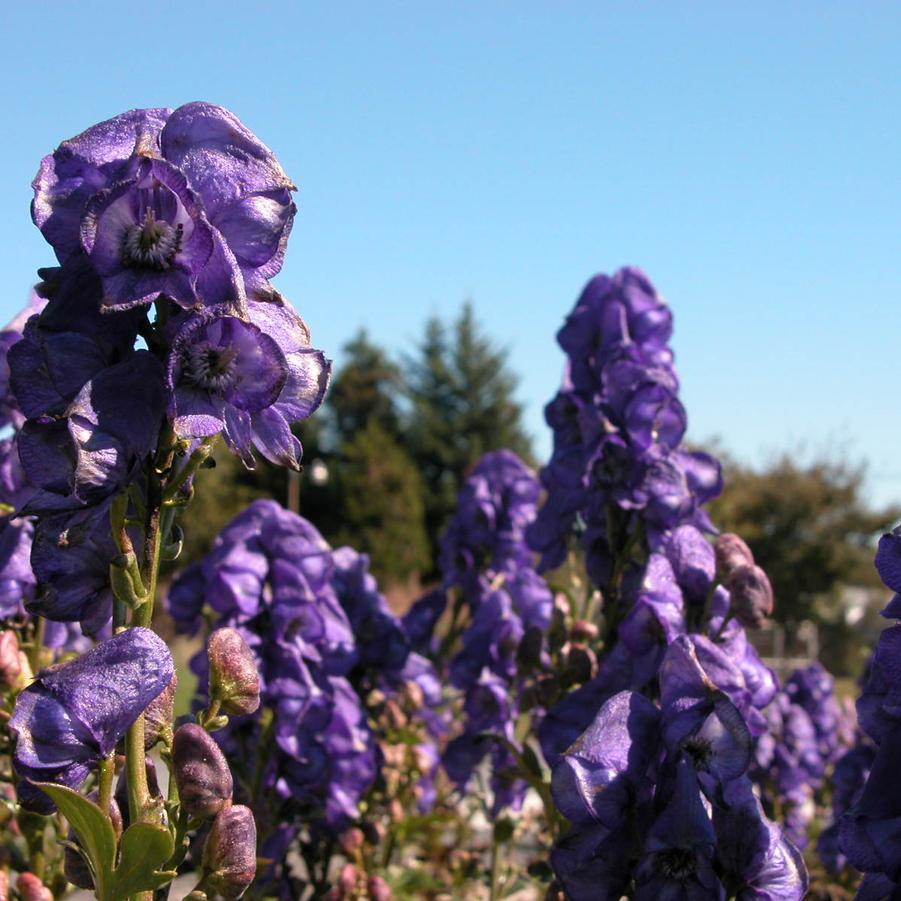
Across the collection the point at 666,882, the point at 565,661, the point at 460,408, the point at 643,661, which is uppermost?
the point at 460,408

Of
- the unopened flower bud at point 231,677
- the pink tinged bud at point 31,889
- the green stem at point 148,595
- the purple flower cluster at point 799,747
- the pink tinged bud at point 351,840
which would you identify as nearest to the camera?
the green stem at point 148,595

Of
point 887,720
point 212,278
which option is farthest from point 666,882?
point 212,278

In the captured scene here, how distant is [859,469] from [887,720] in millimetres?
23377

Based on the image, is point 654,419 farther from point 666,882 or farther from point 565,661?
point 666,882

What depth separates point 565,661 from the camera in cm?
244

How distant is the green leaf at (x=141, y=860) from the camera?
1.20m

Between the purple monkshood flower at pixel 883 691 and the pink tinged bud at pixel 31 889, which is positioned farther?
the pink tinged bud at pixel 31 889

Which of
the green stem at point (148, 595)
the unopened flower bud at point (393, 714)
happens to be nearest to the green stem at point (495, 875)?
→ the unopened flower bud at point (393, 714)

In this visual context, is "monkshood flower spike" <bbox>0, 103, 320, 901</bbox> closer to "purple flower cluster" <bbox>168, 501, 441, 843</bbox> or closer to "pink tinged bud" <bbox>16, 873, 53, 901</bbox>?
"pink tinged bud" <bbox>16, 873, 53, 901</bbox>

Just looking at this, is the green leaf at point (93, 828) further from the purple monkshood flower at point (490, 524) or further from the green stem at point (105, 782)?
the purple monkshood flower at point (490, 524)

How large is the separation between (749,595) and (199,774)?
112cm

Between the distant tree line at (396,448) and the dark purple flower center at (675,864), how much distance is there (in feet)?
71.3

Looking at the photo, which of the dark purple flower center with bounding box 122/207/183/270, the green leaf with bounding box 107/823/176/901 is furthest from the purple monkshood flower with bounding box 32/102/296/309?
the green leaf with bounding box 107/823/176/901

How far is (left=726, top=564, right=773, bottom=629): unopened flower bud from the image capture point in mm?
2066
